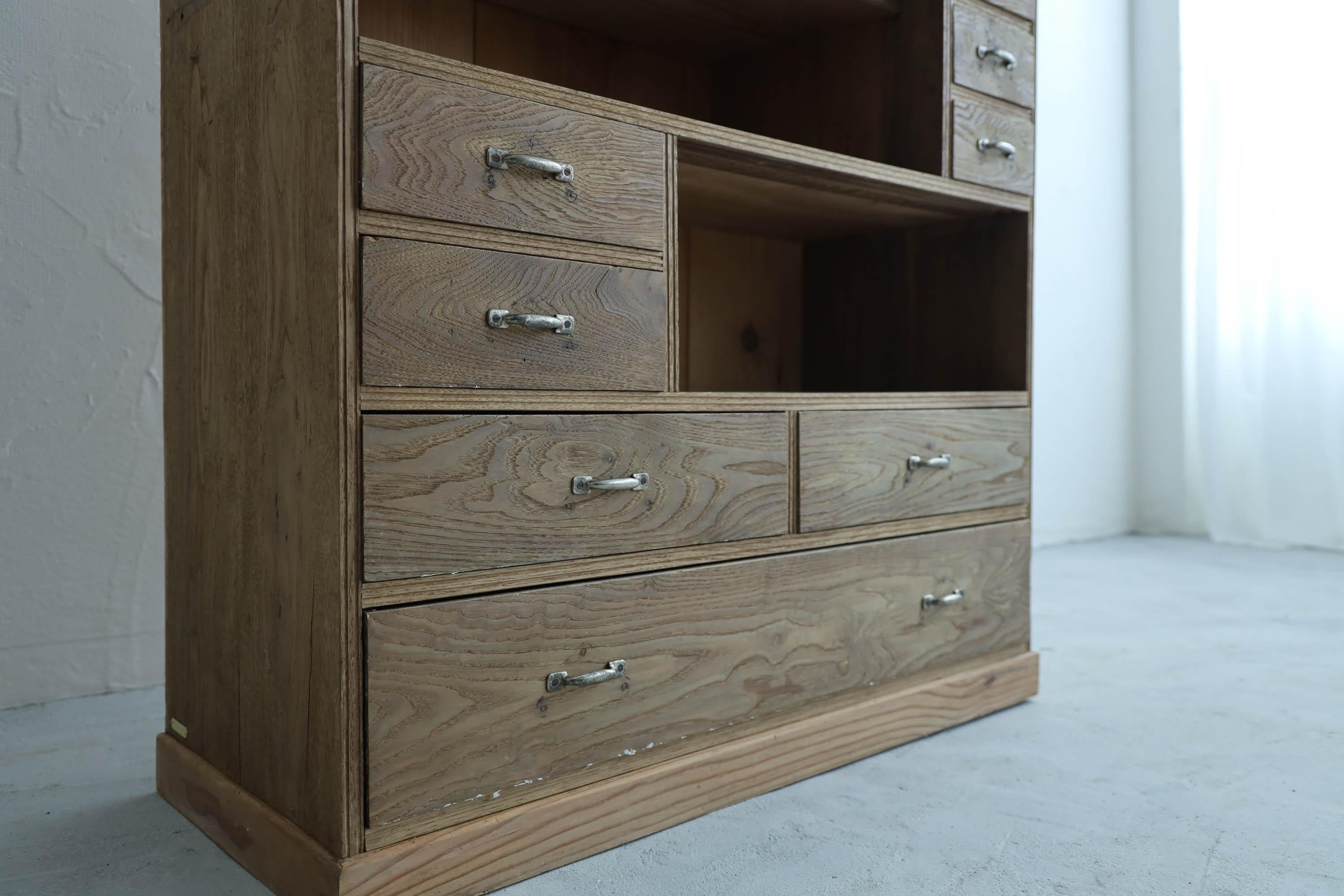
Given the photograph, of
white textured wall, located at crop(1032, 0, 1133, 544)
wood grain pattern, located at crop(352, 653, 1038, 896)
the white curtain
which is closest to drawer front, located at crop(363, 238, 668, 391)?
wood grain pattern, located at crop(352, 653, 1038, 896)

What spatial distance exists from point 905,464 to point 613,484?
1.88 ft

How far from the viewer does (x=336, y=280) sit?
101 cm

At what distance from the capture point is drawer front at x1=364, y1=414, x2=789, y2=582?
105 centimetres

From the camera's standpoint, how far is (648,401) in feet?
4.13

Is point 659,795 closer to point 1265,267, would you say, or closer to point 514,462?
point 514,462

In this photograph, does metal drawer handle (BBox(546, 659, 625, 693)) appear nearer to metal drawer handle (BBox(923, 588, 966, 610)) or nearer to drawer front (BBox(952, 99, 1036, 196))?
metal drawer handle (BBox(923, 588, 966, 610))

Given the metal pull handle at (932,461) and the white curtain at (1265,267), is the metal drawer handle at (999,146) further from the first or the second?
the white curtain at (1265,267)

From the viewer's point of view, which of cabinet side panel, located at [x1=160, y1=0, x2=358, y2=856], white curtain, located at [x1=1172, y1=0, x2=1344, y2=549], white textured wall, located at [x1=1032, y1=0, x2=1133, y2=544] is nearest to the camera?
cabinet side panel, located at [x1=160, y1=0, x2=358, y2=856]

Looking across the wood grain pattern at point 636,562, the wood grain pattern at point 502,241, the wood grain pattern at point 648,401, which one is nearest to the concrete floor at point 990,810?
the wood grain pattern at point 636,562

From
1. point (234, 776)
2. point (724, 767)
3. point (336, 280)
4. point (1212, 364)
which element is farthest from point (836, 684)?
point (1212, 364)

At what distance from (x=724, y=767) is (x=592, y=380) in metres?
0.53

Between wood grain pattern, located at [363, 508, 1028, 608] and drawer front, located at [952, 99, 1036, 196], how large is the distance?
55 cm

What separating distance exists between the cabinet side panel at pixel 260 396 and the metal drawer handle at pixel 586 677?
0.24 meters

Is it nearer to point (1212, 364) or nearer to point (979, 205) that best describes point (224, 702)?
point (979, 205)
